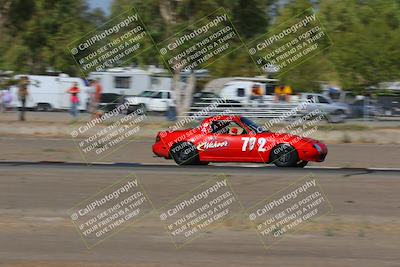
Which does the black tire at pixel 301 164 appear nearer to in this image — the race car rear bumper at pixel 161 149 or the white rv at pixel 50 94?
the race car rear bumper at pixel 161 149

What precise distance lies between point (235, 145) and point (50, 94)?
26130mm

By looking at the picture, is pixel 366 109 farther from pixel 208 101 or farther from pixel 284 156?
pixel 284 156

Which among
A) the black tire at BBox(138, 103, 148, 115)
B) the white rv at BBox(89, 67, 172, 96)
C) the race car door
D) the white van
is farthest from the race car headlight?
the white rv at BBox(89, 67, 172, 96)

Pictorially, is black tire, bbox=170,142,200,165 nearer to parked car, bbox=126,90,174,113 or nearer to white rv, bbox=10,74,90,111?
white rv, bbox=10,74,90,111

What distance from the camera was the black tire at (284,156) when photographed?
679 inches

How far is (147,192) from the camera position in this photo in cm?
1330

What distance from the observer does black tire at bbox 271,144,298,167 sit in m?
17.2

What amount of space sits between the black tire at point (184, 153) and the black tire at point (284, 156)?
1.78 metres

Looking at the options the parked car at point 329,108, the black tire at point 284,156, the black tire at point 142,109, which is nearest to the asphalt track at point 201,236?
the black tire at point 284,156

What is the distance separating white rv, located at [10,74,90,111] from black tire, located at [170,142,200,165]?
21043 millimetres

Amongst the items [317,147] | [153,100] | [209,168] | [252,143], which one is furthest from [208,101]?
[209,168]

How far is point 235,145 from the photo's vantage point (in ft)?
57.5

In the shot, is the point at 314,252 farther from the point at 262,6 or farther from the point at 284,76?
the point at 284,76

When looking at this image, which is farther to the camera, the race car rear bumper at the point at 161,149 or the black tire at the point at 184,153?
the race car rear bumper at the point at 161,149
